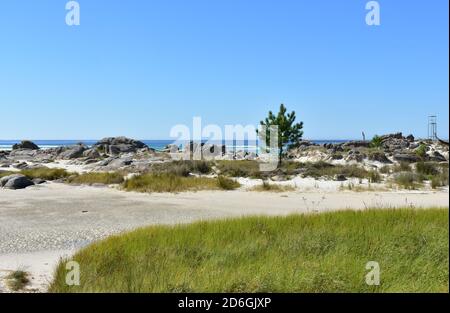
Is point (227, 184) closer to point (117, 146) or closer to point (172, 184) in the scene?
point (172, 184)

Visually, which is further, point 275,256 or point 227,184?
point 227,184

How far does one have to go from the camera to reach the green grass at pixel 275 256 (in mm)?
6410

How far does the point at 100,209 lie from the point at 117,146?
4796cm

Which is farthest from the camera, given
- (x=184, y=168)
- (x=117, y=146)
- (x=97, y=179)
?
(x=117, y=146)

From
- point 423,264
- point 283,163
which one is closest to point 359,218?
point 423,264

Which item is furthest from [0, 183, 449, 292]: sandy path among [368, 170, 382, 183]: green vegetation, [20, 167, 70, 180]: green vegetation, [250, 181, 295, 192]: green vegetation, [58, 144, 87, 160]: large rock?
[58, 144, 87, 160]: large rock

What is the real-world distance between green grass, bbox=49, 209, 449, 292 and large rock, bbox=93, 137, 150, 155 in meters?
52.4

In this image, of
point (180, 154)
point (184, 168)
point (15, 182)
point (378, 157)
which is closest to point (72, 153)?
point (180, 154)

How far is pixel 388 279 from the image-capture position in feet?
22.1

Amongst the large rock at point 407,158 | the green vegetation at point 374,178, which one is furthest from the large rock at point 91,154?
the green vegetation at point 374,178

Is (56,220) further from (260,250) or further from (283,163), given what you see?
(283,163)

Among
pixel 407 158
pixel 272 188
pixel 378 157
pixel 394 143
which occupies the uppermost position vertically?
pixel 394 143

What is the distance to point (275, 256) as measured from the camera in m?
7.80
